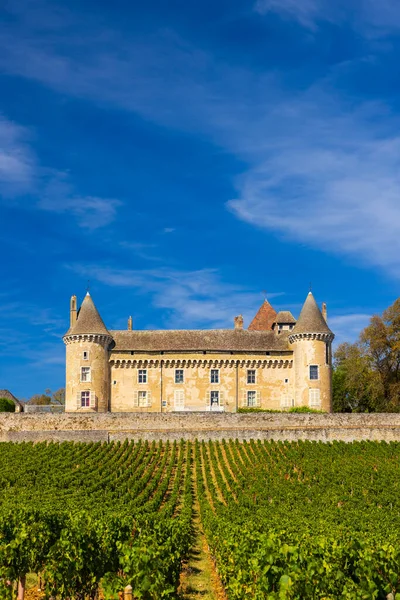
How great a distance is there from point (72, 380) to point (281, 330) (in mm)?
15039

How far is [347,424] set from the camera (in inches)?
1554

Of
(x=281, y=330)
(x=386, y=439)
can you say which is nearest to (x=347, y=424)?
(x=386, y=439)

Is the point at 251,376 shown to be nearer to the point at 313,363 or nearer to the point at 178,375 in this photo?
the point at 313,363

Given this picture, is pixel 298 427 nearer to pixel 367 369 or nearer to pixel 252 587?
pixel 367 369

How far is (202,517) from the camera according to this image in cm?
2112

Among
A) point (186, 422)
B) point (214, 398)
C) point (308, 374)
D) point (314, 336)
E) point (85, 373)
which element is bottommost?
point (186, 422)

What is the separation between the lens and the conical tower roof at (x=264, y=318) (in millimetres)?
51688

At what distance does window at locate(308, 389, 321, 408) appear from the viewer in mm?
43094

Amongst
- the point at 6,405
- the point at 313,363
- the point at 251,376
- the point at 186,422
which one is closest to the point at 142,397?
the point at 186,422

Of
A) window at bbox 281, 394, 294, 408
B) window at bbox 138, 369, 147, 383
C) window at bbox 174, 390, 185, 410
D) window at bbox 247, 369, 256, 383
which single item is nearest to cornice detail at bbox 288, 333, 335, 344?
window at bbox 247, 369, 256, 383

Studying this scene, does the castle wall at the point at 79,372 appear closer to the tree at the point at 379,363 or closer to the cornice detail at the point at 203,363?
the cornice detail at the point at 203,363

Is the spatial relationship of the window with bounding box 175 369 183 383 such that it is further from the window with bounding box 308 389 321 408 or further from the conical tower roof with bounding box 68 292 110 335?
the window with bounding box 308 389 321 408

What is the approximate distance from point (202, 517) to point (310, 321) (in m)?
24.8

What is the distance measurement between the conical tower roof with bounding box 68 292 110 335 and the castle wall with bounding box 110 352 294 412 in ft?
7.96
